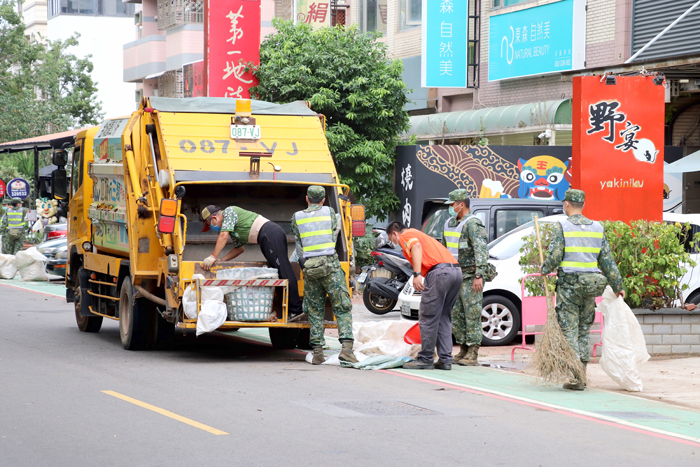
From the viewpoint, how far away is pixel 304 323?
10.8 metres

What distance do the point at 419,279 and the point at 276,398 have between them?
2.21m

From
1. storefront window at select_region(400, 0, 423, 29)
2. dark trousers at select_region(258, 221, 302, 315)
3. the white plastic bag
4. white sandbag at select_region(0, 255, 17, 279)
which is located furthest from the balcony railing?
the white plastic bag

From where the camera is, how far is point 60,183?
591 inches

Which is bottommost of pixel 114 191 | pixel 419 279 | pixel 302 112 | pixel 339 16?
pixel 419 279

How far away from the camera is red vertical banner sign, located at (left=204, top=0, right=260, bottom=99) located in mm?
19672

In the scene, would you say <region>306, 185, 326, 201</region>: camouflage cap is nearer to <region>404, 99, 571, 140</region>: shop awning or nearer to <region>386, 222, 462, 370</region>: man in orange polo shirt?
<region>386, 222, 462, 370</region>: man in orange polo shirt

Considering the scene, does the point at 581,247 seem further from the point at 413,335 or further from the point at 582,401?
the point at 413,335

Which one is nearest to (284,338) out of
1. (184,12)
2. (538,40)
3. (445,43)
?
(538,40)

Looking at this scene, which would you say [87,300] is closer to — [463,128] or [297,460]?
[297,460]

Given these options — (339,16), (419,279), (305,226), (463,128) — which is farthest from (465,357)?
(339,16)

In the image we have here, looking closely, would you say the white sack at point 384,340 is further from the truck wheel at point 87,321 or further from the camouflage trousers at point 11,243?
the camouflage trousers at point 11,243

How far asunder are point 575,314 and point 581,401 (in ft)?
2.79

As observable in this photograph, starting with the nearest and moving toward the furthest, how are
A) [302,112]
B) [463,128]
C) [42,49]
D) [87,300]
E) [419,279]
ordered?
1. [419,279]
2. [302,112]
3. [87,300]
4. [463,128]
5. [42,49]

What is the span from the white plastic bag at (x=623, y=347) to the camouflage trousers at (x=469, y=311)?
71.2 inches
